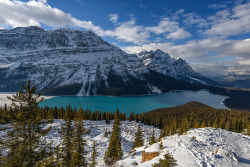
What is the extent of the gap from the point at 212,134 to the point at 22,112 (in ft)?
114

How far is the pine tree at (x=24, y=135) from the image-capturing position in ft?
38.0

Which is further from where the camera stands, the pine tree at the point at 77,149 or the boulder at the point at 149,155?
the boulder at the point at 149,155

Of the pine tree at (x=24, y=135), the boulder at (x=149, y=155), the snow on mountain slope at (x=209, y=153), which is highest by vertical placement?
the pine tree at (x=24, y=135)

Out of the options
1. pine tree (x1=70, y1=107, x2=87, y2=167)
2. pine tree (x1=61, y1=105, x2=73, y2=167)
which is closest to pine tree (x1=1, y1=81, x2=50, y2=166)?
pine tree (x1=61, y1=105, x2=73, y2=167)

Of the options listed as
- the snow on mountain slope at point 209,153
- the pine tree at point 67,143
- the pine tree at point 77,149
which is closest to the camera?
the snow on mountain slope at point 209,153

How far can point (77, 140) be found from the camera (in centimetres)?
2156

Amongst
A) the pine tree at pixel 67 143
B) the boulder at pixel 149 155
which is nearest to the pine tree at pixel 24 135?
the pine tree at pixel 67 143

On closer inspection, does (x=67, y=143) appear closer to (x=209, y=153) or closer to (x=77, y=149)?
(x=77, y=149)

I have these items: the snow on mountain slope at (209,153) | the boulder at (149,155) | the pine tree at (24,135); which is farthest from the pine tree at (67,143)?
the boulder at (149,155)

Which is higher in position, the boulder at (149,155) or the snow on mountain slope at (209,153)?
the snow on mountain slope at (209,153)

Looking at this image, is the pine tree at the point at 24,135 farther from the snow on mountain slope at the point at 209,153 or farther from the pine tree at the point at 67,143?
the snow on mountain slope at the point at 209,153

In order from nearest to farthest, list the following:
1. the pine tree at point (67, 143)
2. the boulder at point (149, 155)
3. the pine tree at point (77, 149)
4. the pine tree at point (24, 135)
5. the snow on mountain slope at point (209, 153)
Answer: the pine tree at point (24, 135)
the snow on mountain slope at point (209, 153)
the pine tree at point (67, 143)
the pine tree at point (77, 149)
the boulder at point (149, 155)

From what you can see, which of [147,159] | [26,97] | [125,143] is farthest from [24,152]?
[125,143]

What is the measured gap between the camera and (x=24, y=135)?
12156mm
